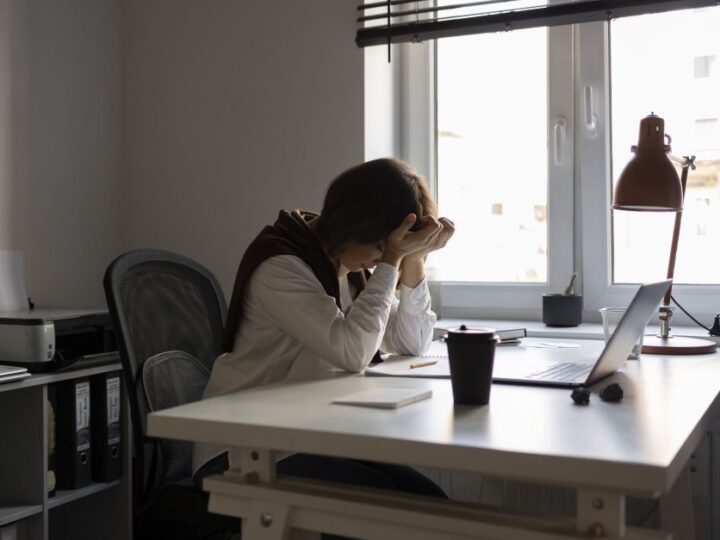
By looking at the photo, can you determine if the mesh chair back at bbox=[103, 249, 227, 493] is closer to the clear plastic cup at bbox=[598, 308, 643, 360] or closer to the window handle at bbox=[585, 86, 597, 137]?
the clear plastic cup at bbox=[598, 308, 643, 360]

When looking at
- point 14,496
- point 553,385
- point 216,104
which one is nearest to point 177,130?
point 216,104

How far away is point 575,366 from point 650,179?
50cm

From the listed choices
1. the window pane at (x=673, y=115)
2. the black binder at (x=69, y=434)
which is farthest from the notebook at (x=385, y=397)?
the window pane at (x=673, y=115)

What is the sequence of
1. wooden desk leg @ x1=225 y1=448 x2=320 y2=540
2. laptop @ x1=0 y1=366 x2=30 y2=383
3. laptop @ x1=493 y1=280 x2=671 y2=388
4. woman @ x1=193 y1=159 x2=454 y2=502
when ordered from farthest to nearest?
1. laptop @ x1=0 y1=366 x2=30 y2=383
2. woman @ x1=193 y1=159 x2=454 y2=502
3. laptop @ x1=493 y1=280 x2=671 y2=388
4. wooden desk leg @ x1=225 y1=448 x2=320 y2=540

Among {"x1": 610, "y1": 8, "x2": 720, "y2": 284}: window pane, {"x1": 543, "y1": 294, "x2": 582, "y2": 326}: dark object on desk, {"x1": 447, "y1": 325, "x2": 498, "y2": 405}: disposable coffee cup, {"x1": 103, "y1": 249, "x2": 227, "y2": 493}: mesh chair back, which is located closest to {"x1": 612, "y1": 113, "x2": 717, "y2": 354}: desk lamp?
{"x1": 543, "y1": 294, "x2": 582, "y2": 326}: dark object on desk

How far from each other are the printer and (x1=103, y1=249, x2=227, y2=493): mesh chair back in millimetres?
418

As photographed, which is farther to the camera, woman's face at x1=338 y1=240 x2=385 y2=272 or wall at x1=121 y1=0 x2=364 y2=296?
wall at x1=121 y1=0 x2=364 y2=296

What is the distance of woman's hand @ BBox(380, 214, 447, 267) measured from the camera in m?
1.66

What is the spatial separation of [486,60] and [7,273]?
61.4 inches

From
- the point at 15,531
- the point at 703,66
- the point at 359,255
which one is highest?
the point at 703,66

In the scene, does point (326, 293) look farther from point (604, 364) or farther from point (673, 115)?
point (673, 115)

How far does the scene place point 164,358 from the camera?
1.65 meters

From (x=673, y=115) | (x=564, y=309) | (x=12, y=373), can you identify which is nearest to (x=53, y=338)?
(x=12, y=373)

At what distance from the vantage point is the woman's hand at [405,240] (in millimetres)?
1656
